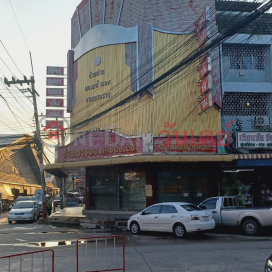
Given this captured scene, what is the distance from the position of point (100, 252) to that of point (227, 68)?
50.8 ft

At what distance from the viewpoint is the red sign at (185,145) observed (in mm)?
19109

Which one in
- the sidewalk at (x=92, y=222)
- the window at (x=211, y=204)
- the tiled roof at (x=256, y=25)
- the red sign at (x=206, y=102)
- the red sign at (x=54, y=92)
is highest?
the tiled roof at (x=256, y=25)

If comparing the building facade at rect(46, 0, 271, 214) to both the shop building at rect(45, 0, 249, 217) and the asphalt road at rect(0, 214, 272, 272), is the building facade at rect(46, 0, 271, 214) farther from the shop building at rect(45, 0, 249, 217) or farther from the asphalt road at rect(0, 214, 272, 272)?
the asphalt road at rect(0, 214, 272, 272)

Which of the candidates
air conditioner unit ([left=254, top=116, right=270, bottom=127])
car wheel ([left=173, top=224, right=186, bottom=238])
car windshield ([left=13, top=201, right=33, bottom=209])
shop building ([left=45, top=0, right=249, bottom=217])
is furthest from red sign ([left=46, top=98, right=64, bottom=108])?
car wheel ([left=173, top=224, right=186, bottom=238])

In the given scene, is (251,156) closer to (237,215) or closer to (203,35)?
(237,215)

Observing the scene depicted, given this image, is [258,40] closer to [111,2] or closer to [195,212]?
[111,2]

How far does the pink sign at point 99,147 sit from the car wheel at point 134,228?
16.9 feet

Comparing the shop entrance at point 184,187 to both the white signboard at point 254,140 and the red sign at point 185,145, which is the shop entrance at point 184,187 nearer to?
the red sign at point 185,145

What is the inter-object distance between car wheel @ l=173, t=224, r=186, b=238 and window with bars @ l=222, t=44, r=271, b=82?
1176 centimetres

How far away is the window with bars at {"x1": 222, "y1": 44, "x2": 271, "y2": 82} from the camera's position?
71.6ft

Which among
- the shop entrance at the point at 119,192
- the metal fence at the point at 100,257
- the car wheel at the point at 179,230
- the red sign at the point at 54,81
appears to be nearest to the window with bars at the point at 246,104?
the shop entrance at the point at 119,192

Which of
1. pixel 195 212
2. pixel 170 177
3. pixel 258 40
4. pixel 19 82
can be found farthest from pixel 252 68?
pixel 19 82

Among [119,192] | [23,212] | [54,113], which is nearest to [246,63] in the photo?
[119,192]

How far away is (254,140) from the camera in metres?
19.3
